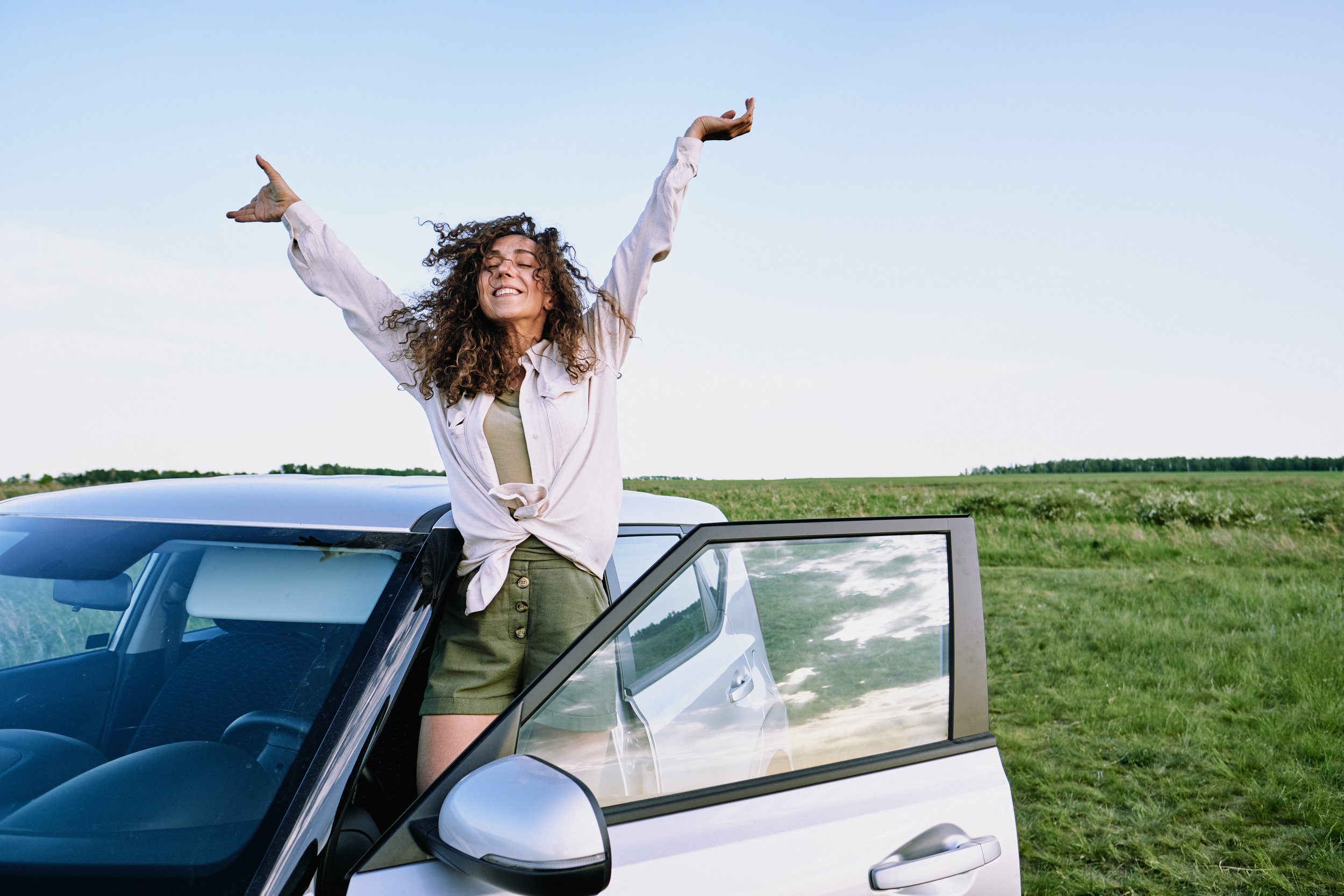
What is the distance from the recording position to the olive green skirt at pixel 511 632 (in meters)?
1.84

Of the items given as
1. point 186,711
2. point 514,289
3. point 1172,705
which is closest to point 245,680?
point 186,711

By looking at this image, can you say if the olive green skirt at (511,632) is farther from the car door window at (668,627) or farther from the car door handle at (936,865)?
the car door handle at (936,865)

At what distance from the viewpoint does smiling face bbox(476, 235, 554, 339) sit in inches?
95.5

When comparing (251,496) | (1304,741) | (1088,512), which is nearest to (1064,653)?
(1304,741)

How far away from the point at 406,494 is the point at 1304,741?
592 cm

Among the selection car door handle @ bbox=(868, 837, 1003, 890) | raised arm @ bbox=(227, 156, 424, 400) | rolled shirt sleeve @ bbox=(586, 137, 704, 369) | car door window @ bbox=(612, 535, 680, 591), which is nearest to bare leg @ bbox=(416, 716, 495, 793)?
car door window @ bbox=(612, 535, 680, 591)

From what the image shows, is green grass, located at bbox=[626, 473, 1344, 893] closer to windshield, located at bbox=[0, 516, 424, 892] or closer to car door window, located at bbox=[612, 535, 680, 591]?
car door window, located at bbox=[612, 535, 680, 591]

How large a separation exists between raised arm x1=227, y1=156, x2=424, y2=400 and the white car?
20.9 inches

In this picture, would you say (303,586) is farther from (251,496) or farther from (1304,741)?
(1304,741)

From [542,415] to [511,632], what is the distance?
0.52m

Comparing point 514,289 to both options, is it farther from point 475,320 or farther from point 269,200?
point 269,200

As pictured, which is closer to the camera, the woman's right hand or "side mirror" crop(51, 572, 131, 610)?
"side mirror" crop(51, 572, 131, 610)

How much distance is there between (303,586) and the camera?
1.81 metres

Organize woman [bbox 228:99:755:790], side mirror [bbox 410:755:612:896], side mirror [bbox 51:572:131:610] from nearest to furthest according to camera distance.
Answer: side mirror [bbox 410:755:612:896]
woman [bbox 228:99:755:790]
side mirror [bbox 51:572:131:610]
